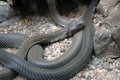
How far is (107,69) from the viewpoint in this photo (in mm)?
3123

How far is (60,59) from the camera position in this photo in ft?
10.2

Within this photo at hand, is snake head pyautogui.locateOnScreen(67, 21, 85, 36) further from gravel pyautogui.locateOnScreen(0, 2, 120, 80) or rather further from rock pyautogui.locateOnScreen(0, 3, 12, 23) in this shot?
rock pyautogui.locateOnScreen(0, 3, 12, 23)

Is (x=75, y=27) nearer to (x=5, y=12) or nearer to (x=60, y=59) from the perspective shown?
(x=60, y=59)

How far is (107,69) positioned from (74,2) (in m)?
1.33

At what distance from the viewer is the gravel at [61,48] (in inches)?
121

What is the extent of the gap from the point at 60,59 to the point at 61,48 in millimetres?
394

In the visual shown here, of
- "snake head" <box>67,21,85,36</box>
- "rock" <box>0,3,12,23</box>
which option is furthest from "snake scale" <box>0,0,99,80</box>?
"rock" <box>0,3,12,23</box>

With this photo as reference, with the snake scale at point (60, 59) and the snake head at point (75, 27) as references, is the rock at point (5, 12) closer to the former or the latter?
the snake scale at point (60, 59)

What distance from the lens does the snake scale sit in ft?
9.75

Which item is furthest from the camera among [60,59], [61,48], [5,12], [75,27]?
[5,12]

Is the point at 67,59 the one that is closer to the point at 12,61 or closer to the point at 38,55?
the point at 38,55

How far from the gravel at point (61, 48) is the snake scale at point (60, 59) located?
0.27ft

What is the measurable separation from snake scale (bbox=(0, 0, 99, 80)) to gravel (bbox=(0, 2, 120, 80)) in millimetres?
82

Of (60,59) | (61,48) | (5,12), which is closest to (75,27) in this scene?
(61,48)
